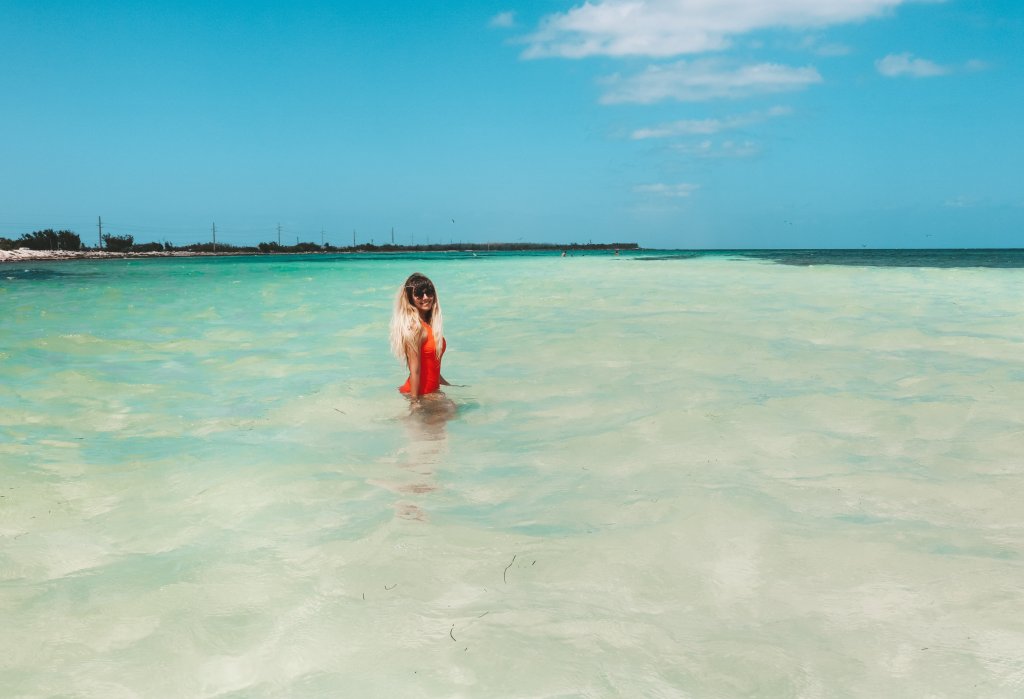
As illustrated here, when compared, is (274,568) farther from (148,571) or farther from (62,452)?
(62,452)

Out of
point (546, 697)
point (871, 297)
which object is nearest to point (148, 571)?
point (546, 697)

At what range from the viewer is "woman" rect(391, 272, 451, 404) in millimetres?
5715

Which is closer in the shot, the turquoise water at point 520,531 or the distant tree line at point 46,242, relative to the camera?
the turquoise water at point 520,531

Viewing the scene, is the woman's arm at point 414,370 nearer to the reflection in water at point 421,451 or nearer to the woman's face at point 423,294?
the reflection in water at point 421,451

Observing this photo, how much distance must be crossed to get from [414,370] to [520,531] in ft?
8.26

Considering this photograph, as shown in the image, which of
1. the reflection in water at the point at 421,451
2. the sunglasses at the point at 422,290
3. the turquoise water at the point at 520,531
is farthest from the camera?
the sunglasses at the point at 422,290

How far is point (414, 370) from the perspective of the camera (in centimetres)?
588

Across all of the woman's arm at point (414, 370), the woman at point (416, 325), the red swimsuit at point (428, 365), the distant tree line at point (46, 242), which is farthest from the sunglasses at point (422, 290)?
the distant tree line at point (46, 242)

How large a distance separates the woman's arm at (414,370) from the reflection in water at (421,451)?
0.09 meters

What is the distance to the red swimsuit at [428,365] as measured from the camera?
5859mm

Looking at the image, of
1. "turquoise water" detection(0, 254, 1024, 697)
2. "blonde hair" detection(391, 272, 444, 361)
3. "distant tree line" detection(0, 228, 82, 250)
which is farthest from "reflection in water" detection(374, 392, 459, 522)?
"distant tree line" detection(0, 228, 82, 250)

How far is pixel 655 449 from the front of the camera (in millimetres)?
5121

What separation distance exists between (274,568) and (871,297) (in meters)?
18.1

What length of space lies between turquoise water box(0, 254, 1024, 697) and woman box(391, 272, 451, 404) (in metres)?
0.44
